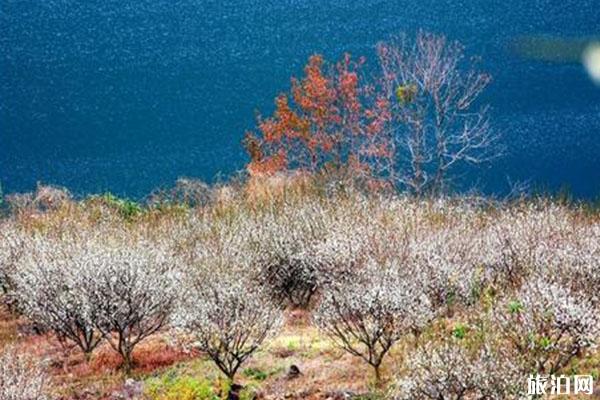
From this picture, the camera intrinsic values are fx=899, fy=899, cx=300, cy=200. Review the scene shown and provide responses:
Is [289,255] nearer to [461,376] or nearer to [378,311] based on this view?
[378,311]

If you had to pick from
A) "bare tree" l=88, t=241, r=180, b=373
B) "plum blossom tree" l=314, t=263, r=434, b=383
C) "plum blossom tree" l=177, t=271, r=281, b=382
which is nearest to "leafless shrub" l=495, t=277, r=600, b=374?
"plum blossom tree" l=314, t=263, r=434, b=383

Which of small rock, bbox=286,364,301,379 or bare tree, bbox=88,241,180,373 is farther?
bare tree, bbox=88,241,180,373

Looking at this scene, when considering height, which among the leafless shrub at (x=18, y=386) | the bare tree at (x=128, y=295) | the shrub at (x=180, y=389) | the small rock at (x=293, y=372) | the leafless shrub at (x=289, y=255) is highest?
the leafless shrub at (x=289, y=255)

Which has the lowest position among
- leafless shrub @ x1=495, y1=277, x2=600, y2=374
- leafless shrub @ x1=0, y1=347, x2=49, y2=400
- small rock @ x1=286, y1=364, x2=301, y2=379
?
leafless shrub @ x1=0, y1=347, x2=49, y2=400

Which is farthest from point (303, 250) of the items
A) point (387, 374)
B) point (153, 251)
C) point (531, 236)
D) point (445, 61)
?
point (445, 61)

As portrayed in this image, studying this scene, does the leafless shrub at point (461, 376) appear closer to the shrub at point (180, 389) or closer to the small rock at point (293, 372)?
the small rock at point (293, 372)

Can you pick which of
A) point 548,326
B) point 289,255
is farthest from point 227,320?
point 289,255

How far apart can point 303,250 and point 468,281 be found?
577 centimetres

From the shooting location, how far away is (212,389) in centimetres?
1453

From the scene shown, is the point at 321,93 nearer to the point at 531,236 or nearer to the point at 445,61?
the point at 445,61

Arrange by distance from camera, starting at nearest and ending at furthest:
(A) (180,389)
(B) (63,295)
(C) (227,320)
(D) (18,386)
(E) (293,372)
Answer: (D) (18,386), (A) (180,389), (C) (227,320), (E) (293,372), (B) (63,295)

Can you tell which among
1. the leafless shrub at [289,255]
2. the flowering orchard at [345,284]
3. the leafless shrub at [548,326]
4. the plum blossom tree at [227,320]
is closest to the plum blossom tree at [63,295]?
the flowering orchard at [345,284]

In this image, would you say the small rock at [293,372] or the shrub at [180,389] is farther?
the small rock at [293,372]

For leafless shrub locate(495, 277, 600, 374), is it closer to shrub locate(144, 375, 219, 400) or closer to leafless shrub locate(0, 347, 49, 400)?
shrub locate(144, 375, 219, 400)
